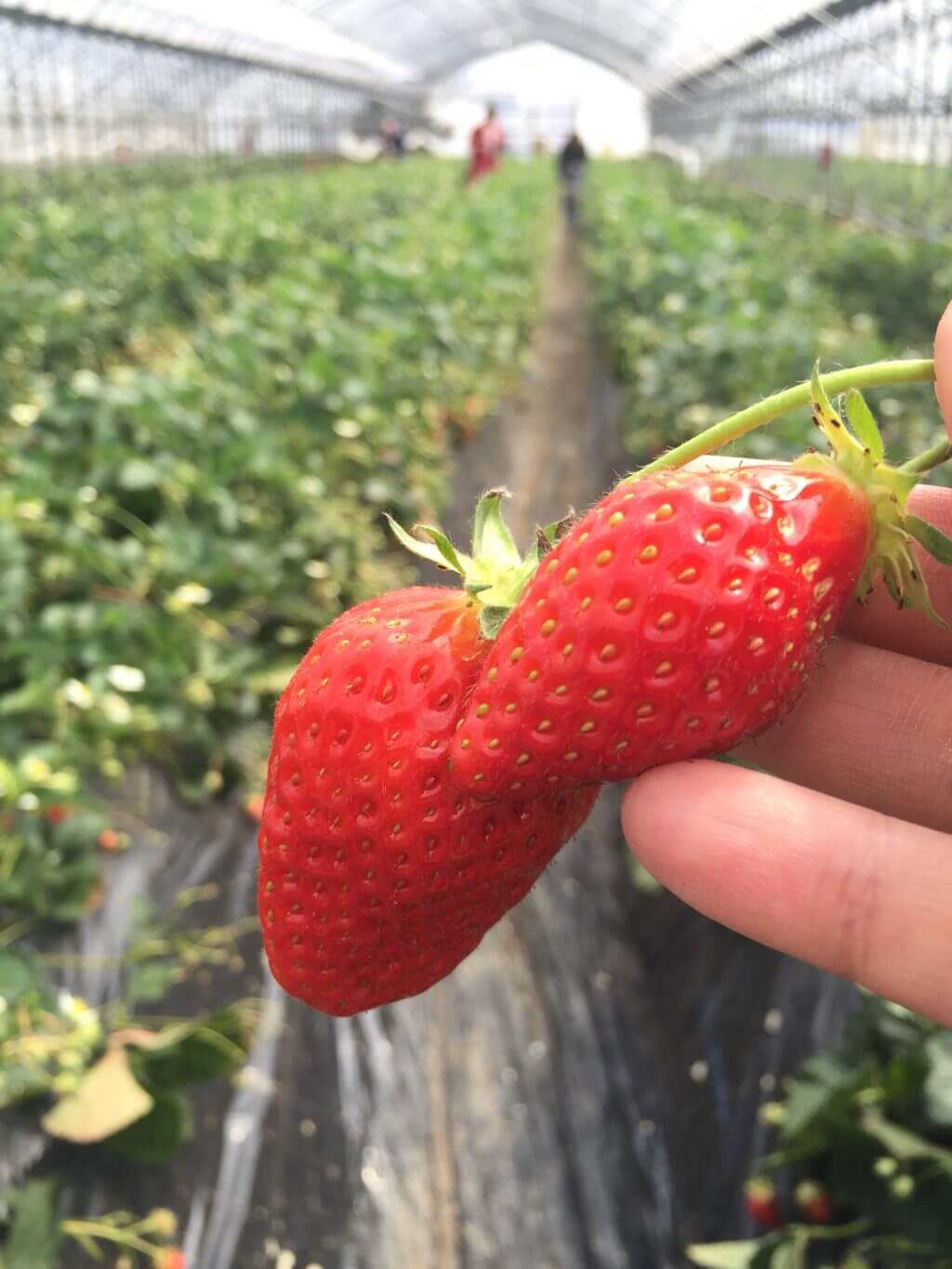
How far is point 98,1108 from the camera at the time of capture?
1812mm

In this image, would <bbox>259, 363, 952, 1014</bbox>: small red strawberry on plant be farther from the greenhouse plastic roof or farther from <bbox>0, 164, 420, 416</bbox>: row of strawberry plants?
the greenhouse plastic roof

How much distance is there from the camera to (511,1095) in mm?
2395

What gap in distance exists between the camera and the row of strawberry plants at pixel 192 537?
2281 mm

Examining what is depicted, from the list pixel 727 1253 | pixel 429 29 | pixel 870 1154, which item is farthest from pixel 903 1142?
pixel 429 29

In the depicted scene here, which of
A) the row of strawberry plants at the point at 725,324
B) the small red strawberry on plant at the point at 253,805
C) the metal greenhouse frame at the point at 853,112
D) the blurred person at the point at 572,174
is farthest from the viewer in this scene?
the blurred person at the point at 572,174

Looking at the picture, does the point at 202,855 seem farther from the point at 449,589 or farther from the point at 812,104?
the point at 812,104

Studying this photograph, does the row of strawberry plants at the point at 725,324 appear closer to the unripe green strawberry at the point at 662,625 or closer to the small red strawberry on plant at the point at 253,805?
the small red strawberry on plant at the point at 253,805

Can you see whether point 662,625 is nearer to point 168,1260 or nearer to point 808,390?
point 808,390

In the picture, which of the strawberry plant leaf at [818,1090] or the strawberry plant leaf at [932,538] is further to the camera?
the strawberry plant leaf at [818,1090]

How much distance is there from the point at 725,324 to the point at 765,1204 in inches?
138

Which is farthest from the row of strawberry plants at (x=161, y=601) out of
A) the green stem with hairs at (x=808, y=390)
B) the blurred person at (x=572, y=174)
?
the blurred person at (x=572, y=174)

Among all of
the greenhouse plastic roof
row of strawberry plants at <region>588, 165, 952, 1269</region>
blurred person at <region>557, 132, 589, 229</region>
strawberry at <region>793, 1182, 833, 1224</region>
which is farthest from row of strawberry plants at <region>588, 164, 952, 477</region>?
blurred person at <region>557, 132, 589, 229</region>

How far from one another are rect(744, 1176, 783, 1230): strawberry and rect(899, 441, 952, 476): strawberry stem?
1.65 m

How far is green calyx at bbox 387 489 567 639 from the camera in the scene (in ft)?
3.01
